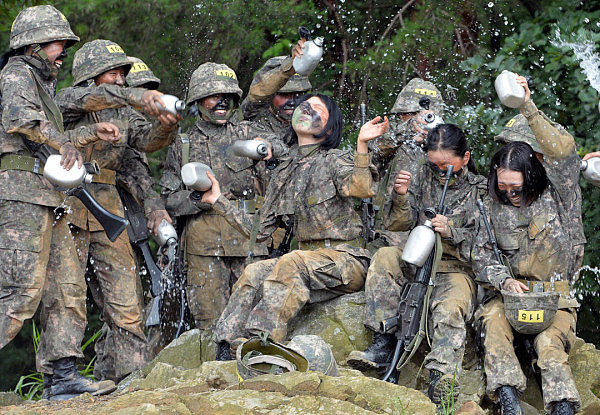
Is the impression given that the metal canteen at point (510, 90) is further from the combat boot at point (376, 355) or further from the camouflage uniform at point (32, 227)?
the camouflage uniform at point (32, 227)

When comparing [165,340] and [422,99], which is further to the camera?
[165,340]

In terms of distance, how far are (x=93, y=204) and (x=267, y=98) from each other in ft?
6.41

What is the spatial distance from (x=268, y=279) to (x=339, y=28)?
168 inches

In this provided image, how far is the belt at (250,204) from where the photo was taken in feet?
24.5

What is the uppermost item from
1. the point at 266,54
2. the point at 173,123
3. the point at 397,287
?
the point at 266,54

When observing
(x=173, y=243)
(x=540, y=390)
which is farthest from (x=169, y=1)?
(x=540, y=390)

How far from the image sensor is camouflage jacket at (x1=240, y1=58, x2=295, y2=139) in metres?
7.54

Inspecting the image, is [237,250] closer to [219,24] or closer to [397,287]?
[397,287]

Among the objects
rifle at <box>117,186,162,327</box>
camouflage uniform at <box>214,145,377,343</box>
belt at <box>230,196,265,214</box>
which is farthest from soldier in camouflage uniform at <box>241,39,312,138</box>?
rifle at <box>117,186,162,327</box>

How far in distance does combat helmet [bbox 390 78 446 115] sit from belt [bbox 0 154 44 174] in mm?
2641

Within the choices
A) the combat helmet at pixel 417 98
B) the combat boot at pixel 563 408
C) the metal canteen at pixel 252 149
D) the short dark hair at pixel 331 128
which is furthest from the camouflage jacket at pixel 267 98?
the combat boot at pixel 563 408

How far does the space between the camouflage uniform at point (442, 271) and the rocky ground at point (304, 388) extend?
0.29m

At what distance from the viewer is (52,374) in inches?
246

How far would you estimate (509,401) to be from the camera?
541cm
